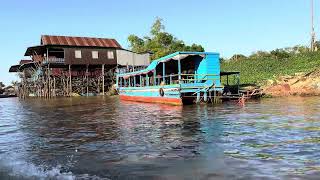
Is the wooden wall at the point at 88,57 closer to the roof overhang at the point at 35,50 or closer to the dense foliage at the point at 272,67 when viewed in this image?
the roof overhang at the point at 35,50

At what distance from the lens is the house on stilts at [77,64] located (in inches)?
2024

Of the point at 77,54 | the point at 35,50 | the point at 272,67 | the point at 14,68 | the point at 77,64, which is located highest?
the point at 35,50

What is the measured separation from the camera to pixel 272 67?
46.1 m

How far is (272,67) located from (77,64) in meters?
24.5

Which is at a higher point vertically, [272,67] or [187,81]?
[272,67]

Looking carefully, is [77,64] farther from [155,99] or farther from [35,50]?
[155,99]

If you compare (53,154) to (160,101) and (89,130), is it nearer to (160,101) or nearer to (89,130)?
(89,130)

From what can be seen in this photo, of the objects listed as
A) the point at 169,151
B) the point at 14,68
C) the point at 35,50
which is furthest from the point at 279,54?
the point at 169,151

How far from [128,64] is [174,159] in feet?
155

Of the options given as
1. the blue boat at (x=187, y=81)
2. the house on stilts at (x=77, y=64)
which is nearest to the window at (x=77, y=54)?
the house on stilts at (x=77, y=64)

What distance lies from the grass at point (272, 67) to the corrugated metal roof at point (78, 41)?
1701 cm

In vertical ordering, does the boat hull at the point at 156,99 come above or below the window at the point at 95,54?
below

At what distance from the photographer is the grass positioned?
39.3m

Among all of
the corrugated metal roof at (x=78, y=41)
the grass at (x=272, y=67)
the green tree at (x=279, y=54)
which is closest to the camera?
the grass at (x=272, y=67)
